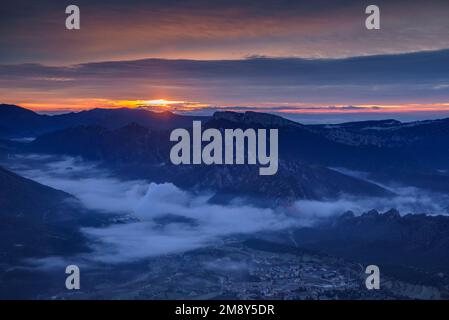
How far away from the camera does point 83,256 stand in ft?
574

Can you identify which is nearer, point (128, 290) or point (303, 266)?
point (128, 290)

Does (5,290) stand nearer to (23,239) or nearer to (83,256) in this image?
(83,256)

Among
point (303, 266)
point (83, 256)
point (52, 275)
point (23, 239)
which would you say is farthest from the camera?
point (23, 239)

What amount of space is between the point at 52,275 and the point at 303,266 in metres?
71.5

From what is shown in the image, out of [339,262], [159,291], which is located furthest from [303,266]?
[159,291]
